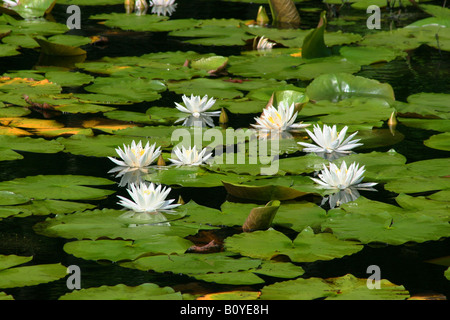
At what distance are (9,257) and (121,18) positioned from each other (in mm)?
4842

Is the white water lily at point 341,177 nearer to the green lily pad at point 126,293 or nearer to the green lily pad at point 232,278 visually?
the green lily pad at point 232,278

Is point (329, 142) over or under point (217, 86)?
under

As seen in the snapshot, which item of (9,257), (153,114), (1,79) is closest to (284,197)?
(9,257)

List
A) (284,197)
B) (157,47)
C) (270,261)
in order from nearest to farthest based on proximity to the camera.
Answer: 1. (270,261)
2. (284,197)
3. (157,47)

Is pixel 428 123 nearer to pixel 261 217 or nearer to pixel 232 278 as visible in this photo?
pixel 261 217

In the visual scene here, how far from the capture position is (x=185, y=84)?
4.64m

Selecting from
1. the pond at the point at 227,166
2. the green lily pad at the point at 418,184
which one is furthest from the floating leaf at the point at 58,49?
the green lily pad at the point at 418,184

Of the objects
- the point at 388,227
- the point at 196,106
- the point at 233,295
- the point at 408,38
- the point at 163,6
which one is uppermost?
the point at 163,6

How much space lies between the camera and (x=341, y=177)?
9.62 ft

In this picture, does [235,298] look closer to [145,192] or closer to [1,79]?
[145,192]

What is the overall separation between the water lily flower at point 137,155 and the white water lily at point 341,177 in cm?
77

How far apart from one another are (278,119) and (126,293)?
1.91 m

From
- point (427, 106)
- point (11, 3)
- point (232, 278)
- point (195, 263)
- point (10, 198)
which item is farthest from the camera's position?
point (11, 3)

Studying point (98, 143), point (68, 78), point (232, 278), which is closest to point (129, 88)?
point (68, 78)
